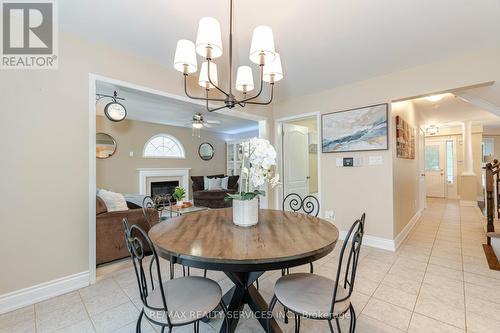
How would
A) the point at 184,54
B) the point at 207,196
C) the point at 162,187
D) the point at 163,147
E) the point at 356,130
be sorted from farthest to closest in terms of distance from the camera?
the point at 163,147
the point at 162,187
the point at 207,196
the point at 356,130
the point at 184,54

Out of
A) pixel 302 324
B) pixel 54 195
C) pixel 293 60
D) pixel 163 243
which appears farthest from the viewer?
pixel 293 60

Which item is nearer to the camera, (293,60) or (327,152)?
(293,60)

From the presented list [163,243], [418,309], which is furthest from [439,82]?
[163,243]

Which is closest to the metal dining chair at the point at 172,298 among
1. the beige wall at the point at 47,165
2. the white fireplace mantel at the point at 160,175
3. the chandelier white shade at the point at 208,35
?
the chandelier white shade at the point at 208,35

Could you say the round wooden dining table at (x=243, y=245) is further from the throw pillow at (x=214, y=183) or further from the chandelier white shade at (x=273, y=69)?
the throw pillow at (x=214, y=183)

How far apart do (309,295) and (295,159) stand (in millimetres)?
3467

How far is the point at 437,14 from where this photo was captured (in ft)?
A: 5.90

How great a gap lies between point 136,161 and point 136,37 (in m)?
4.40

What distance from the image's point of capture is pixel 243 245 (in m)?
1.18

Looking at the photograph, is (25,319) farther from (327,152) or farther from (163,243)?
(327,152)

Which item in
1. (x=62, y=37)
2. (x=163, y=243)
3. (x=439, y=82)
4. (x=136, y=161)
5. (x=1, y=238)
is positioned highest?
(x=62, y=37)

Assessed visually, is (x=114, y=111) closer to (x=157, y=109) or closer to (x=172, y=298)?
(x=157, y=109)

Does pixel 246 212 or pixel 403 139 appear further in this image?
pixel 403 139

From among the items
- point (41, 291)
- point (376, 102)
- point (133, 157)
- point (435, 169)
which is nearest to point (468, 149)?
point (435, 169)
